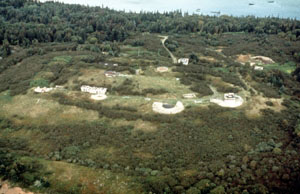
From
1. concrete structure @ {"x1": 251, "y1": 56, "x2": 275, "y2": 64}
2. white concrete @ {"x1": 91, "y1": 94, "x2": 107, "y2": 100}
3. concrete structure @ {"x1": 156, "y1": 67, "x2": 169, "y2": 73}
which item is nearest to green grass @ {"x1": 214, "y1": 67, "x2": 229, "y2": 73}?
concrete structure @ {"x1": 156, "y1": 67, "x2": 169, "y2": 73}

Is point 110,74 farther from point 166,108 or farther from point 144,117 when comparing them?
point 144,117

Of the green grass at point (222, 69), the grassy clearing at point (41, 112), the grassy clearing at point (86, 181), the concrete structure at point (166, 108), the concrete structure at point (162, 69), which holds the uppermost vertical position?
the concrete structure at point (162, 69)

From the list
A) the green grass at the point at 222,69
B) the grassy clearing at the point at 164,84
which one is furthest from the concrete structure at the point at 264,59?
the grassy clearing at the point at 164,84

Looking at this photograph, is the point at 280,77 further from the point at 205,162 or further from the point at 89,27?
the point at 89,27

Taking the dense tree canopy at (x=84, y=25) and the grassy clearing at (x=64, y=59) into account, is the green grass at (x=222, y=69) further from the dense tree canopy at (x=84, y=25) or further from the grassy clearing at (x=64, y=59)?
the dense tree canopy at (x=84, y=25)

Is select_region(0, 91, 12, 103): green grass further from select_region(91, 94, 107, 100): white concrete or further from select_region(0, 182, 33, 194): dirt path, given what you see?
select_region(0, 182, 33, 194): dirt path

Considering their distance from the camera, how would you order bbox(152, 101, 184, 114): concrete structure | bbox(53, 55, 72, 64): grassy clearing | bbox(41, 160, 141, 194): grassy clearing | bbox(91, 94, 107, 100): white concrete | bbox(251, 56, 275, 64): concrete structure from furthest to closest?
bbox(251, 56, 275, 64): concrete structure → bbox(53, 55, 72, 64): grassy clearing → bbox(91, 94, 107, 100): white concrete → bbox(152, 101, 184, 114): concrete structure → bbox(41, 160, 141, 194): grassy clearing

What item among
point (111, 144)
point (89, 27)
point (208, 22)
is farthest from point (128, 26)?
point (111, 144)
